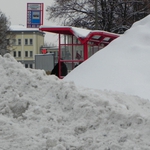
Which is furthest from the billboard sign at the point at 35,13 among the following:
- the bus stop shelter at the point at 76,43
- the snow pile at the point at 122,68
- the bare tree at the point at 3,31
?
the bare tree at the point at 3,31

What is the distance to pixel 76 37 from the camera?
18.6 metres

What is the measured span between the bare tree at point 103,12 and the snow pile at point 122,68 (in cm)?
1923

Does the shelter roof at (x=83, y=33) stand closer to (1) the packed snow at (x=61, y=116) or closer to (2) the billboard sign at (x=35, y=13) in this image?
(2) the billboard sign at (x=35, y=13)

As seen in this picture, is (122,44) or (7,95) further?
(122,44)

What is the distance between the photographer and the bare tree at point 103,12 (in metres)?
30.8

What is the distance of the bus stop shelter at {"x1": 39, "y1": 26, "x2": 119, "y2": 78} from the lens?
1844 cm

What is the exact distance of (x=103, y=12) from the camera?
31375 millimetres

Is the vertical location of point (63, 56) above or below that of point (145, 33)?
below

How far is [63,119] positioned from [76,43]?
552 inches

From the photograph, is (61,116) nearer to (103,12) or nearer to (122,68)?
(122,68)

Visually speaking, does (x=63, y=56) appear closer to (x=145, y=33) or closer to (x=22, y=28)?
(x=145, y=33)

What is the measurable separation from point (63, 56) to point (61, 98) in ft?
45.2

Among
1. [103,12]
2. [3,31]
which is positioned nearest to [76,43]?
[103,12]

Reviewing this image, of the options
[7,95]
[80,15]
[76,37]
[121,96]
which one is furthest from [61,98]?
[80,15]
